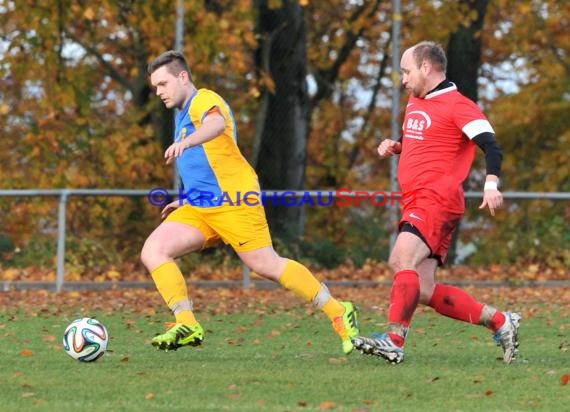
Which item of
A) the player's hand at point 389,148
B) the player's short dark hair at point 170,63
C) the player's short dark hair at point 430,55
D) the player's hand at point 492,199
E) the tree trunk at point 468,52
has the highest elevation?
the tree trunk at point 468,52

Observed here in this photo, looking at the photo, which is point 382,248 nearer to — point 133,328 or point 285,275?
point 133,328

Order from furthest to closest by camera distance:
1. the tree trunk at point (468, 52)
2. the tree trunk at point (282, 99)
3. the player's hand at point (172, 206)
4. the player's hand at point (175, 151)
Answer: the tree trunk at point (468, 52), the tree trunk at point (282, 99), the player's hand at point (172, 206), the player's hand at point (175, 151)

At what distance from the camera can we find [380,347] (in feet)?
25.6

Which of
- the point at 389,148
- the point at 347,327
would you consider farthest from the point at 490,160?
the point at 347,327

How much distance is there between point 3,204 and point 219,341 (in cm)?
604

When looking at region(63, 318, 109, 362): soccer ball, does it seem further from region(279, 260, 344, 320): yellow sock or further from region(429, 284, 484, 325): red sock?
region(429, 284, 484, 325): red sock

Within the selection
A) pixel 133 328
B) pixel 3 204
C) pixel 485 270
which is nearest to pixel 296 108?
pixel 485 270

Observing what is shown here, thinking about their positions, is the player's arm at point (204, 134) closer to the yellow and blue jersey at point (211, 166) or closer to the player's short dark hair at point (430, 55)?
the yellow and blue jersey at point (211, 166)

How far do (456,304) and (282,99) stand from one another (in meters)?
10.2

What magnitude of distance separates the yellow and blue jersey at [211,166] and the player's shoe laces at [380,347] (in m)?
1.27

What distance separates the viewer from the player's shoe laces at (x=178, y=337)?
799 centimetres

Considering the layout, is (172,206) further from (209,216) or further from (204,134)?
(204,134)

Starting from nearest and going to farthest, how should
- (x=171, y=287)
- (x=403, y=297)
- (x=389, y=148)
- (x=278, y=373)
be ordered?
1. (x=278, y=373)
2. (x=403, y=297)
3. (x=171, y=287)
4. (x=389, y=148)

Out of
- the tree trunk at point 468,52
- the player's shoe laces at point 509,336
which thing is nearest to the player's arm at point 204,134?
the player's shoe laces at point 509,336
